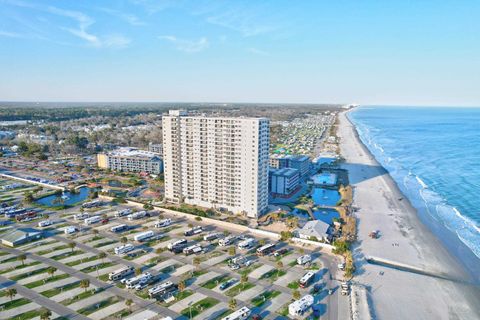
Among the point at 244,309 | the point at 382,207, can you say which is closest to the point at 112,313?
the point at 244,309

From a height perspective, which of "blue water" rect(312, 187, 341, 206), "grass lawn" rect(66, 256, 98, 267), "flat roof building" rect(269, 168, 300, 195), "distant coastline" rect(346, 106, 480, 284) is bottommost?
"distant coastline" rect(346, 106, 480, 284)

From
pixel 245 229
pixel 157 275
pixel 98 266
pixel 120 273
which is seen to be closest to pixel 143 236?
pixel 98 266

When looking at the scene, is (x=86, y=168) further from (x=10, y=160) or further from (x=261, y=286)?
(x=261, y=286)

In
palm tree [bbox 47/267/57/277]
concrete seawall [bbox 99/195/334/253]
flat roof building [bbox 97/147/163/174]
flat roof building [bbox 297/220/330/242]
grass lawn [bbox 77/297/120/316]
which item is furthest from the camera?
flat roof building [bbox 97/147/163/174]

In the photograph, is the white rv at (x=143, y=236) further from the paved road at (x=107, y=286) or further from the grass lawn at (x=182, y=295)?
the grass lawn at (x=182, y=295)

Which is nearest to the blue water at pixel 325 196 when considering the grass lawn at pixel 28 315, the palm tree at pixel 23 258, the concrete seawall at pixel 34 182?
the palm tree at pixel 23 258

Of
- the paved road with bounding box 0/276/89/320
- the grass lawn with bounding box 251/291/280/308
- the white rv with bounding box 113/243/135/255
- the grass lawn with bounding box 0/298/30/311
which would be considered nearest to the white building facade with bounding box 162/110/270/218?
the white rv with bounding box 113/243/135/255

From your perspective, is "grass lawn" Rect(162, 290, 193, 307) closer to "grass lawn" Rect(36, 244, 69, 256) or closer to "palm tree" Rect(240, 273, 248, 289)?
"palm tree" Rect(240, 273, 248, 289)
